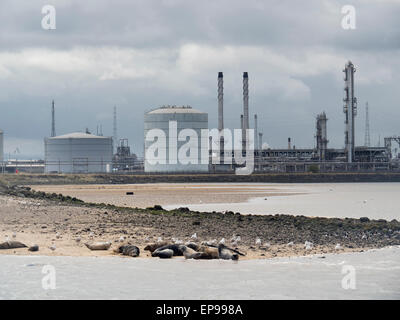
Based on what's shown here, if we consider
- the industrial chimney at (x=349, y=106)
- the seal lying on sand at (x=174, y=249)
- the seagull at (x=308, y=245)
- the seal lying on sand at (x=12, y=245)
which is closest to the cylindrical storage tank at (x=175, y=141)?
the industrial chimney at (x=349, y=106)

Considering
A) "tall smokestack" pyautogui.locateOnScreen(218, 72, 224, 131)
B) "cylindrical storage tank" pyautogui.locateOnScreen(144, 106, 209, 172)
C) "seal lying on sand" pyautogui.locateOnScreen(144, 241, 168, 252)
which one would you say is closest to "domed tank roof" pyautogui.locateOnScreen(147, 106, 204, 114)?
"cylindrical storage tank" pyautogui.locateOnScreen(144, 106, 209, 172)

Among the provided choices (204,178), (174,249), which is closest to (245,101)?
(204,178)

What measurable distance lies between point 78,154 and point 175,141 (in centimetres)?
2089

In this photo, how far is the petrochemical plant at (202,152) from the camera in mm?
108500

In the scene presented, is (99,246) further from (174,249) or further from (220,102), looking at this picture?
(220,102)

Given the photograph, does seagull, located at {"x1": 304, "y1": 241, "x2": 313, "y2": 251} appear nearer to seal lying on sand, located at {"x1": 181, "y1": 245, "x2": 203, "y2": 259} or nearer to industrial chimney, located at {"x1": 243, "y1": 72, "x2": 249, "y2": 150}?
seal lying on sand, located at {"x1": 181, "y1": 245, "x2": 203, "y2": 259}

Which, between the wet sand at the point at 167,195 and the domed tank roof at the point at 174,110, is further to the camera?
the domed tank roof at the point at 174,110

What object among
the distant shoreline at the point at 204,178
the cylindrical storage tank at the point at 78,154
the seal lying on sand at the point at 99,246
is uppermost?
the cylindrical storage tank at the point at 78,154

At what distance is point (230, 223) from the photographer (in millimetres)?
28703

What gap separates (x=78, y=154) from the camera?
119000mm

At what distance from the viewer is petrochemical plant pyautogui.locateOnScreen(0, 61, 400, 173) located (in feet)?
356

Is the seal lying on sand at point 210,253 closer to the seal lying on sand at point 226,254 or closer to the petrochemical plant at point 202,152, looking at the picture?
the seal lying on sand at point 226,254

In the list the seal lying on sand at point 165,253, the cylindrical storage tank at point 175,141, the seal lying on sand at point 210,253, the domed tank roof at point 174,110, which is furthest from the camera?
the domed tank roof at point 174,110

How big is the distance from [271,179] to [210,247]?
265 feet
